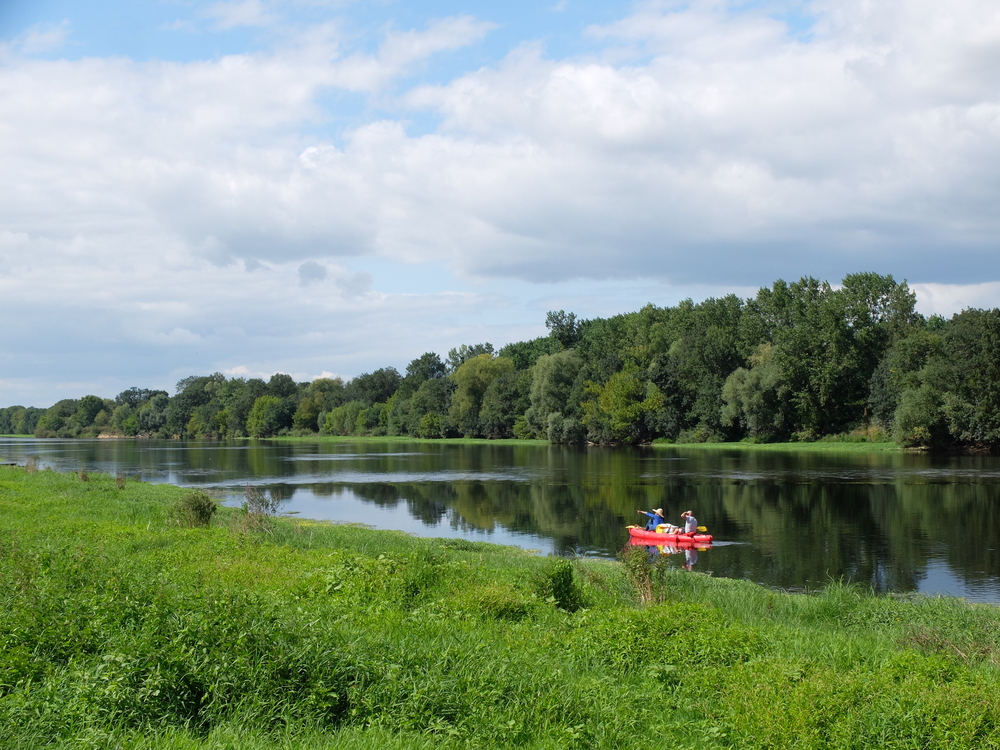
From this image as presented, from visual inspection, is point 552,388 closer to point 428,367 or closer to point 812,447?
point 812,447

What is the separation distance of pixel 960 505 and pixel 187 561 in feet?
98.2

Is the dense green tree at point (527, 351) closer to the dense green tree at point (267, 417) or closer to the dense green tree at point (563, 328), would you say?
the dense green tree at point (563, 328)

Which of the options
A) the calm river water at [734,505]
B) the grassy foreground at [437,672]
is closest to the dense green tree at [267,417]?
the calm river water at [734,505]

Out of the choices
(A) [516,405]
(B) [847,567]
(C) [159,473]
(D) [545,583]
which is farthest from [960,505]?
(A) [516,405]

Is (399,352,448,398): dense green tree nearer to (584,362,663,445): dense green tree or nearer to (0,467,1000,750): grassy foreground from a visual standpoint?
(584,362,663,445): dense green tree

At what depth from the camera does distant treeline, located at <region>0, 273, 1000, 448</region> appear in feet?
204

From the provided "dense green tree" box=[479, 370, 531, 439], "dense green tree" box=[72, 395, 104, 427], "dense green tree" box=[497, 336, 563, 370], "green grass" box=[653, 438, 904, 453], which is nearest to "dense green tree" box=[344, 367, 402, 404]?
"dense green tree" box=[497, 336, 563, 370]

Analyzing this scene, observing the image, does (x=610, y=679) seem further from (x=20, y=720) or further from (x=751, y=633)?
(x=20, y=720)

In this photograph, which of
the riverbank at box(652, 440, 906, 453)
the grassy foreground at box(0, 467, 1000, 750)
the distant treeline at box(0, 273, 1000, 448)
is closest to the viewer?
the grassy foreground at box(0, 467, 1000, 750)

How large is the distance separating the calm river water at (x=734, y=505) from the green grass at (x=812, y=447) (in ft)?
17.2

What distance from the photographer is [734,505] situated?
110ft

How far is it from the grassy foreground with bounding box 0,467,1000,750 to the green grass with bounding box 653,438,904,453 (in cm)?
6005

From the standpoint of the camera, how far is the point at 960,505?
103 feet

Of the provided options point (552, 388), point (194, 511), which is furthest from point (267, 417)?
point (194, 511)
